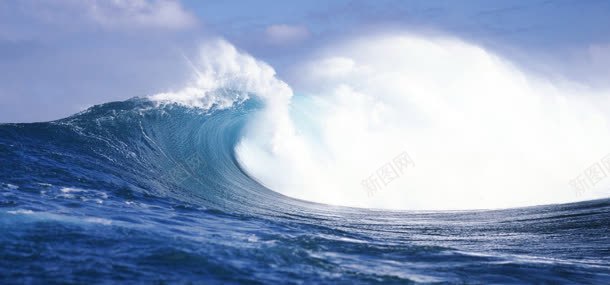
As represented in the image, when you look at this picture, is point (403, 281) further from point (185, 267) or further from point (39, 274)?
point (39, 274)

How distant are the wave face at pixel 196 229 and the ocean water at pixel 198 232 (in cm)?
3

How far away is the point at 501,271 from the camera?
19.6 feet

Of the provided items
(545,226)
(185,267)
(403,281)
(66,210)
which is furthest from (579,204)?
(66,210)

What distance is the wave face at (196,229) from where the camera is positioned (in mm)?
5270

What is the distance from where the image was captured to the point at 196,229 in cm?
741

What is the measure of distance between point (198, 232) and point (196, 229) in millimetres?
271

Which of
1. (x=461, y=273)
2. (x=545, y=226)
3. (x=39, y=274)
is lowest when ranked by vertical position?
(x=39, y=274)

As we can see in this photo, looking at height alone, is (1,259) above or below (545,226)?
below

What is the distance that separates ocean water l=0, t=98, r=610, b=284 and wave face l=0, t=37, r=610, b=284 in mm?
26

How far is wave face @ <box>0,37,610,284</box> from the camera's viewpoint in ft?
17.3

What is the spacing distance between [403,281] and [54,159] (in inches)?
391

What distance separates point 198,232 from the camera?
7.15 m

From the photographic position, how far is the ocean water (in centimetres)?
523

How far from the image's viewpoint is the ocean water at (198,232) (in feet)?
17.1
